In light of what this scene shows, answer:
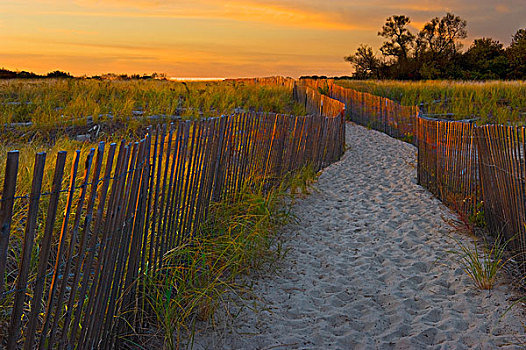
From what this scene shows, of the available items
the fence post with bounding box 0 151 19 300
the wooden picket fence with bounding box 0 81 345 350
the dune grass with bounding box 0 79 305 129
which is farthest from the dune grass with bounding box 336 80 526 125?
the fence post with bounding box 0 151 19 300

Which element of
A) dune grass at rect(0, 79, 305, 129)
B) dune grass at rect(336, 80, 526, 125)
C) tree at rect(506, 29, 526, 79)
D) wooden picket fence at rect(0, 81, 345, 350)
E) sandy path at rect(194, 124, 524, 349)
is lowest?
sandy path at rect(194, 124, 524, 349)

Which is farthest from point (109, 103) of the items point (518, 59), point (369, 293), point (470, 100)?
point (518, 59)

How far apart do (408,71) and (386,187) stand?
3693 cm

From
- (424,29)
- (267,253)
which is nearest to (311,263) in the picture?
(267,253)

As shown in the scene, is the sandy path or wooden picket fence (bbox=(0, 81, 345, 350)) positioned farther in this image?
the sandy path

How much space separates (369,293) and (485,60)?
1596 inches

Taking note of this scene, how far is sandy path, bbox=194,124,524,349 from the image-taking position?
3.44 metres

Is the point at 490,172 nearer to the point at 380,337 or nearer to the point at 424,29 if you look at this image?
the point at 380,337

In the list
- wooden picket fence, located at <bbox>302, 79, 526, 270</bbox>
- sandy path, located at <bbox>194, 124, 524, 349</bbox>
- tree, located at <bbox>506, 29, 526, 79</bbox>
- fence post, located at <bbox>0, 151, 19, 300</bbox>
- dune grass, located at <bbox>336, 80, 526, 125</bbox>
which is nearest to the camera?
fence post, located at <bbox>0, 151, 19, 300</bbox>

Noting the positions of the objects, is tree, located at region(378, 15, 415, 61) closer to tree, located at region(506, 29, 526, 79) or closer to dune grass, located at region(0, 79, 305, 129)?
tree, located at region(506, 29, 526, 79)

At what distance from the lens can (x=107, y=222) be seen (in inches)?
102

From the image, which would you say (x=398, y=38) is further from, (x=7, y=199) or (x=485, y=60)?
(x=7, y=199)

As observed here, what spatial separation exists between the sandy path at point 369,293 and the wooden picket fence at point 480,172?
384 millimetres

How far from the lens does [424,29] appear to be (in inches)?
1713
